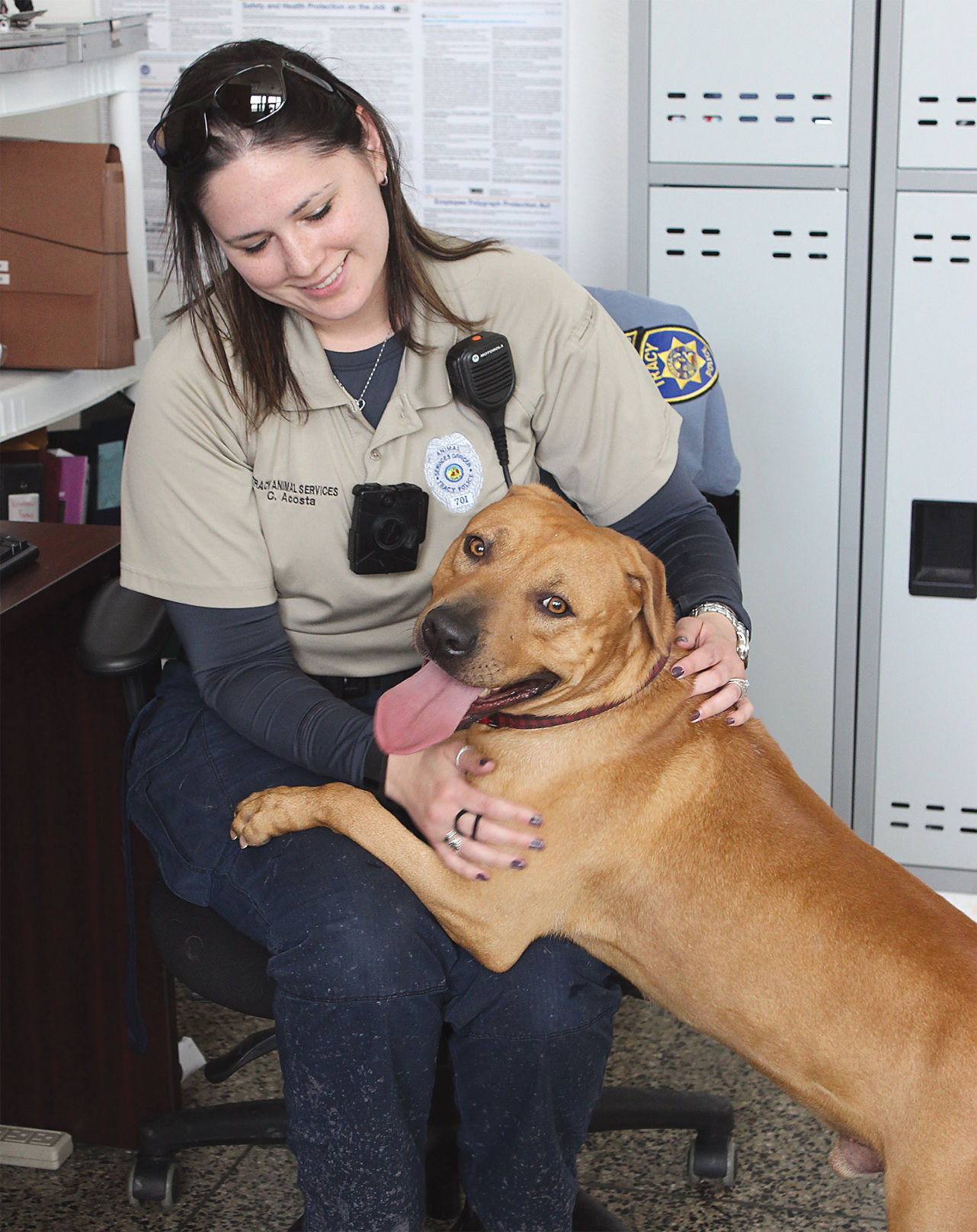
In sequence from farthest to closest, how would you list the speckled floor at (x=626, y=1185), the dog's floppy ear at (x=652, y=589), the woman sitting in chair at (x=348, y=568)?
the speckled floor at (x=626, y=1185)
the dog's floppy ear at (x=652, y=589)
the woman sitting in chair at (x=348, y=568)

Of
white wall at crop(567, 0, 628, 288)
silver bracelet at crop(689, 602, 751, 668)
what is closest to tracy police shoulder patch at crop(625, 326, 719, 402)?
silver bracelet at crop(689, 602, 751, 668)

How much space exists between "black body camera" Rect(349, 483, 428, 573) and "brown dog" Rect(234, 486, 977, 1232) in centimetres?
11

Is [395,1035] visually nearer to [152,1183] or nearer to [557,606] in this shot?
[557,606]

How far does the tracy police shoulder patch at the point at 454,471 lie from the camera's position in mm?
1781

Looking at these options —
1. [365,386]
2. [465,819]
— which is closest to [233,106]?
[365,386]

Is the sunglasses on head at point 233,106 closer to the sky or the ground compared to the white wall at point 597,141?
closer to the ground

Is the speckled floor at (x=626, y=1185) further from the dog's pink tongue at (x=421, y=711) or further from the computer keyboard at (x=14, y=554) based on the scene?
the computer keyboard at (x=14, y=554)

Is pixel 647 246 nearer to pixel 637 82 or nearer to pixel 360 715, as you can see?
pixel 637 82

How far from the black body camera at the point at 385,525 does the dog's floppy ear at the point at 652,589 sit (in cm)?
31

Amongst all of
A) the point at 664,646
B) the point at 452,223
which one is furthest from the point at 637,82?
the point at 664,646

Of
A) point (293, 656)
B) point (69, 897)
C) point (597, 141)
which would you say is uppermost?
point (597, 141)

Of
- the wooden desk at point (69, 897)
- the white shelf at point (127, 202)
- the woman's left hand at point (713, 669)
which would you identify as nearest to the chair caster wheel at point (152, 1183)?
the wooden desk at point (69, 897)

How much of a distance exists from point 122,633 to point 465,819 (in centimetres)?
55

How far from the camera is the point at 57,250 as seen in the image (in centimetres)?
273
